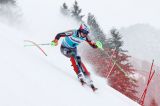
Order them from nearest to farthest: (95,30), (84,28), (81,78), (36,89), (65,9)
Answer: (36,89) < (81,78) < (84,28) < (95,30) < (65,9)

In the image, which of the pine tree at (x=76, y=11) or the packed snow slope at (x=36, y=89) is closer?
the packed snow slope at (x=36, y=89)

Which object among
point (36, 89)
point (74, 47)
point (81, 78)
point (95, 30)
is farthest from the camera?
point (95, 30)

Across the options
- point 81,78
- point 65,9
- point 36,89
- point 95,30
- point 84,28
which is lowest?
point 36,89

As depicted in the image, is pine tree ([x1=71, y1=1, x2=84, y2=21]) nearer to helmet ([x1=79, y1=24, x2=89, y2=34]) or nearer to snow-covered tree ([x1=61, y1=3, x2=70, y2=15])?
snow-covered tree ([x1=61, y1=3, x2=70, y2=15])

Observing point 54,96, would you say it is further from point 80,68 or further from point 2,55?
point 80,68

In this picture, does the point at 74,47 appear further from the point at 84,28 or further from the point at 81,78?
the point at 81,78

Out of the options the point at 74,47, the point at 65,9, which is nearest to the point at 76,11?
the point at 65,9

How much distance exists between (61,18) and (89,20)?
638 centimetres

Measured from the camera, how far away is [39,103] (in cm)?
788

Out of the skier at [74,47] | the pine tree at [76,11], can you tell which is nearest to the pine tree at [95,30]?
the pine tree at [76,11]

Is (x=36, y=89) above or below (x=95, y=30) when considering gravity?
below

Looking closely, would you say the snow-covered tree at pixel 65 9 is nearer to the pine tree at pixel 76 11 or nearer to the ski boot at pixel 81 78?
the pine tree at pixel 76 11

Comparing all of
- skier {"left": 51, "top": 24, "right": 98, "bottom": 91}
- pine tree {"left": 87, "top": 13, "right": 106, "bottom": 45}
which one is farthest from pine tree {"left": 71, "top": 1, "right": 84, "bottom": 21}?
skier {"left": 51, "top": 24, "right": 98, "bottom": 91}

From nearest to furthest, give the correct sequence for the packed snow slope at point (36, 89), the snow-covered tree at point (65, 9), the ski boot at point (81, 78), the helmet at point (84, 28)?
the packed snow slope at point (36, 89) < the ski boot at point (81, 78) < the helmet at point (84, 28) < the snow-covered tree at point (65, 9)
